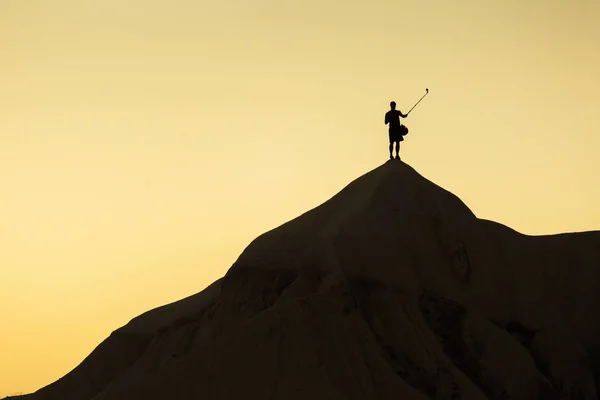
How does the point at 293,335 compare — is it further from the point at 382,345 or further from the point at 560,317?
the point at 560,317

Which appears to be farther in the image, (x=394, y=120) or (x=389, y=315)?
(x=394, y=120)

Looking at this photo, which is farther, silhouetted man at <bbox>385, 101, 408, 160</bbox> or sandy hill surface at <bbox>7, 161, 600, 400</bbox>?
silhouetted man at <bbox>385, 101, 408, 160</bbox>

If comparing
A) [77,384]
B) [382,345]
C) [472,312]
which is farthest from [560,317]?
[77,384]

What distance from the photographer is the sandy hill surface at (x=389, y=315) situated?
145ft

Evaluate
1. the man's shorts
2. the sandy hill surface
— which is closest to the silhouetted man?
the man's shorts

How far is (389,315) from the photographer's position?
46.1 metres

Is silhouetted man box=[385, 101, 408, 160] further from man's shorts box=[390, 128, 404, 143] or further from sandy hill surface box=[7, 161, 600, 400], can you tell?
sandy hill surface box=[7, 161, 600, 400]

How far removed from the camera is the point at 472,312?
1864 inches

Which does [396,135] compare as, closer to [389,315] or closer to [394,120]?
[394,120]

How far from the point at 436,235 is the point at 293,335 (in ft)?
23.1

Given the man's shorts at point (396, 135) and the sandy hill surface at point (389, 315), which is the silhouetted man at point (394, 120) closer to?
the man's shorts at point (396, 135)

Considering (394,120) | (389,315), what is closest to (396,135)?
(394,120)

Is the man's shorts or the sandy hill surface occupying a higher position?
the man's shorts

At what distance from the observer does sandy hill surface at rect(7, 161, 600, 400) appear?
44281mm
